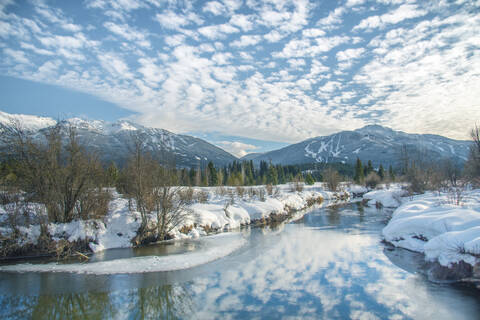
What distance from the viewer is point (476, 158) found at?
90.2 feet

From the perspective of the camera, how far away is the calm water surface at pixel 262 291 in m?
8.23

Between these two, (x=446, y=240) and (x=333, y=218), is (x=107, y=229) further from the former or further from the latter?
(x=333, y=218)

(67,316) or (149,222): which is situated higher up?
(149,222)

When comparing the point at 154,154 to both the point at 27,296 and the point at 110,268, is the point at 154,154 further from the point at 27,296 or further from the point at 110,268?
the point at 27,296

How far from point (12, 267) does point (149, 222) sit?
7985mm

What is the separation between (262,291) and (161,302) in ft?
11.4

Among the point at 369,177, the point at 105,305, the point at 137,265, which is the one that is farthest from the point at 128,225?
the point at 369,177

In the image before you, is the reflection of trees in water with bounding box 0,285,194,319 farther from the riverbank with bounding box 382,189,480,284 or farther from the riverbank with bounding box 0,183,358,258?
the riverbank with bounding box 382,189,480,284

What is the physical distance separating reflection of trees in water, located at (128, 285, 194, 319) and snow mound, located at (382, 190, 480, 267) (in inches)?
382

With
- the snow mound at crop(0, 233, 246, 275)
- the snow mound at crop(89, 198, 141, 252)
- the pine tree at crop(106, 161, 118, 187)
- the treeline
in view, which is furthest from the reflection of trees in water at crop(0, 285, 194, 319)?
the treeline

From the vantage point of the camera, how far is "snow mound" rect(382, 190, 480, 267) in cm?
1001

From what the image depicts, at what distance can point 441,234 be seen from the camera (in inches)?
465

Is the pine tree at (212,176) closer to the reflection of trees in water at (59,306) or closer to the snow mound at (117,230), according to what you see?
the snow mound at (117,230)

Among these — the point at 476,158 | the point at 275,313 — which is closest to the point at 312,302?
the point at 275,313
